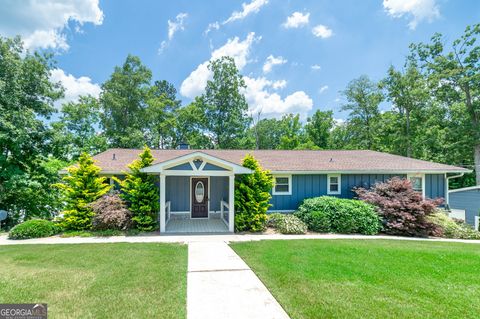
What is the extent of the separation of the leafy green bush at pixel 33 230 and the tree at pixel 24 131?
327cm

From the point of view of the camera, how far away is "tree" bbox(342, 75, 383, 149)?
2811cm

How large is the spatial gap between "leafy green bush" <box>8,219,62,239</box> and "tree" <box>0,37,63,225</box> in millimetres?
3273

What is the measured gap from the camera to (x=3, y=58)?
39.7 feet

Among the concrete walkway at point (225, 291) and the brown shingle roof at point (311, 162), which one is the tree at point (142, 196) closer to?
the brown shingle roof at point (311, 162)

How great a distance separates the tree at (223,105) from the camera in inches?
1093

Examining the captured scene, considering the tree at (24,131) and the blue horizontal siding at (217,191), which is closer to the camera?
the tree at (24,131)

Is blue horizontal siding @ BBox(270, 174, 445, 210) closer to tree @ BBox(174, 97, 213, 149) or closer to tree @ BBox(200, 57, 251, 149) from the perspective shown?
tree @ BBox(200, 57, 251, 149)

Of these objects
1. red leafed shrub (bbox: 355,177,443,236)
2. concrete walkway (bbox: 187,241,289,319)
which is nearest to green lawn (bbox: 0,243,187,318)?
Result: concrete walkway (bbox: 187,241,289,319)

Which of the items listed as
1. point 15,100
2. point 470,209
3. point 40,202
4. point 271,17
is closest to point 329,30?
point 271,17

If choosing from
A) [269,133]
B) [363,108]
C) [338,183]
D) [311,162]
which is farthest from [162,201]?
[269,133]

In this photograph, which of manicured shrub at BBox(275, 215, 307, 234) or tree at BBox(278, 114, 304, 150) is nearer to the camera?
manicured shrub at BBox(275, 215, 307, 234)

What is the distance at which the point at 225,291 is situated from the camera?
458cm

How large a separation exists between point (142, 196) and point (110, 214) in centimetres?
133

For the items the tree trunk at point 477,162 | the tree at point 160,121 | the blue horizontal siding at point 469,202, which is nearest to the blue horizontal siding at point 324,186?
the blue horizontal siding at point 469,202
